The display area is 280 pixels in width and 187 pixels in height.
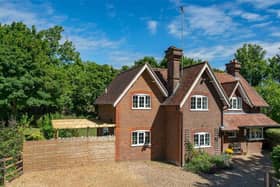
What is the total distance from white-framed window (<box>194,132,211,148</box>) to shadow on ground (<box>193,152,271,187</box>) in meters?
2.90

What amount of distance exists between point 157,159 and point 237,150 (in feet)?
28.2

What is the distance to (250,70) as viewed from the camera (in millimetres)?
56312

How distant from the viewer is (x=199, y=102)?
2050cm

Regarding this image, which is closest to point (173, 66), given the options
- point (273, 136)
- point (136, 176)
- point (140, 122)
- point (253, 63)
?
point (140, 122)

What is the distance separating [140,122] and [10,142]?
33.6 feet

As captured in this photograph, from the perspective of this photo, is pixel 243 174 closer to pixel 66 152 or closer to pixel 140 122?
pixel 140 122

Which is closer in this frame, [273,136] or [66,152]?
[66,152]

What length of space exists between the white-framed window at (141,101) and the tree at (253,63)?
146 feet

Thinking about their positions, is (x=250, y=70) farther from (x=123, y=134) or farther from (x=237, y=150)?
(x=123, y=134)

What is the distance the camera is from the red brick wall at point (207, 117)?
19.8 metres

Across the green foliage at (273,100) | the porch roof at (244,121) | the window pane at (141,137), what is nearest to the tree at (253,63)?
the green foliage at (273,100)

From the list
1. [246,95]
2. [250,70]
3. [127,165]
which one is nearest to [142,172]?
[127,165]

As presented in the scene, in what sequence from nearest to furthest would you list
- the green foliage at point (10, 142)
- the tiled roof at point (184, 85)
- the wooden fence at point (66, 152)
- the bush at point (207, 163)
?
the green foliage at point (10, 142), the wooden fence at point (66, 152), the bush at point (207, 163), the tiled roof at point (184, 85)

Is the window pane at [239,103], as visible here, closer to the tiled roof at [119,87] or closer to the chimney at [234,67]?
the chimney at [234,67]
